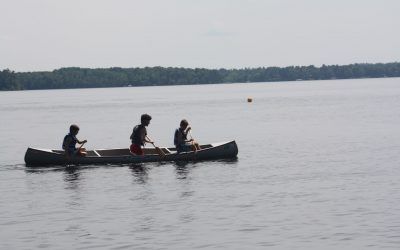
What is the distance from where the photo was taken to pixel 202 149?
36688mm

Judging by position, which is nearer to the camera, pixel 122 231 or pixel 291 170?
pixel 122 231

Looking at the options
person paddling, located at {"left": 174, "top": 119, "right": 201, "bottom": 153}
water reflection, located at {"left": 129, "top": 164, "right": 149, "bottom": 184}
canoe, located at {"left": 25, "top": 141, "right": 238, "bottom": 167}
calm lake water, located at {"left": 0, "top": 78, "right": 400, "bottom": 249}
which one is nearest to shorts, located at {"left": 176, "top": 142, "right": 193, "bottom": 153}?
person paddling, located at {"left": 174, "top": 119, "right": 201, "bottom": 153}

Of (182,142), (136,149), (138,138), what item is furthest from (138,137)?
(182,142)

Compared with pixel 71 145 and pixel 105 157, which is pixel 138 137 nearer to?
pixel 105 157

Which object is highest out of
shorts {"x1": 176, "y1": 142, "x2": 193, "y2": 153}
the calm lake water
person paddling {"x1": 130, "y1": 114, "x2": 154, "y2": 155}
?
person paddling {"x1": 130, "y1": 114, "x2": 154, "y2": 155}

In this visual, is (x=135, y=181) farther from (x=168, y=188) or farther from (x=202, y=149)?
(x=202, y=149)

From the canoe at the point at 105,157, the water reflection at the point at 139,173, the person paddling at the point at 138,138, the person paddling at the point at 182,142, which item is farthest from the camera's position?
the person paddling at the point at 182,142

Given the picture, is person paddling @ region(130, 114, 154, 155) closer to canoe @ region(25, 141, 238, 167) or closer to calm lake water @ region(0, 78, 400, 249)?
canoe @ region(25, 141, 238, 167)

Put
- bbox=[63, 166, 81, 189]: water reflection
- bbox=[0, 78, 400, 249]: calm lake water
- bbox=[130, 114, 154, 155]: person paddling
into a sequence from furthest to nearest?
1. bbox=[130, 114, 154, 155]: person paddling
2. bbox=[63, 166, 81, 189]: water reflection
3. bbox=[0, 78, 400, 249]: calm lake water

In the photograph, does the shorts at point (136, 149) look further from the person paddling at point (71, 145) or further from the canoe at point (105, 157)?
the person paddling at point (71, 145)

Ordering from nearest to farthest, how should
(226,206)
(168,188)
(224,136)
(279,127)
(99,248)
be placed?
(99,248) → (226,206) → (168,188) → (224,136) → (279,127)

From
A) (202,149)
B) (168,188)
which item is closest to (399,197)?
(168,188)

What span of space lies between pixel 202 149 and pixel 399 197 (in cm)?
1277

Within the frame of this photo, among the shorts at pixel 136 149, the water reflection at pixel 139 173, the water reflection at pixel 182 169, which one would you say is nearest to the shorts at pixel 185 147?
the water reflection at pixel 182 169
